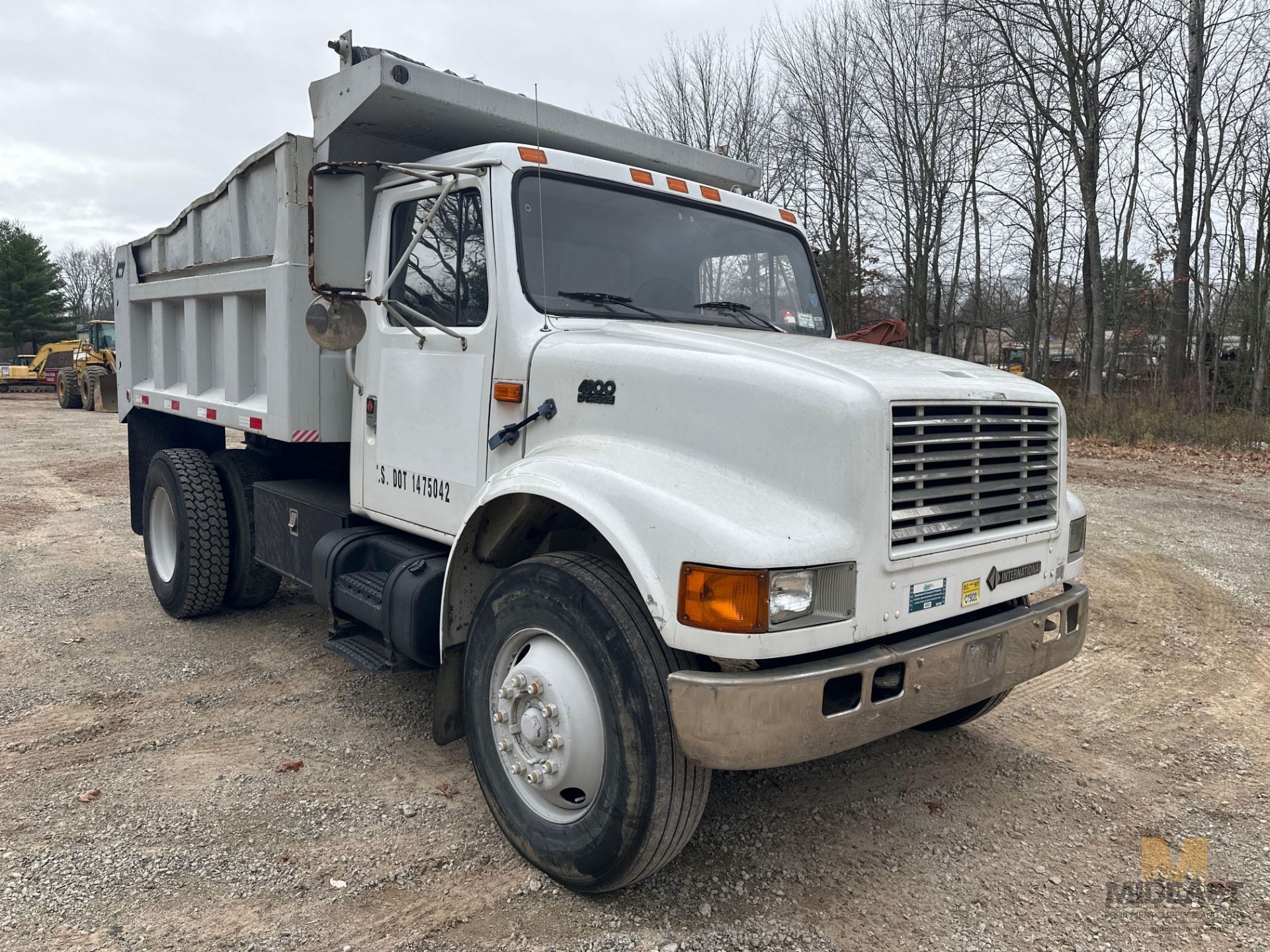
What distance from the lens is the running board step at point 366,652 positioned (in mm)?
4016

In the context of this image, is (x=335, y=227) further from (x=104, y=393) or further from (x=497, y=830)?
(x=104, y=393)

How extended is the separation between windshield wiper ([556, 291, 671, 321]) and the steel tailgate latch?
505 mm

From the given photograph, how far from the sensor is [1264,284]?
67.5ft

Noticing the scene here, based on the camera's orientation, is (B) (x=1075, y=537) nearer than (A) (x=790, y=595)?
No

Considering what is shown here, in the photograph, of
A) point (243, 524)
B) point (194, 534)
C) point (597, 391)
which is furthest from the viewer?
point (243, 524)

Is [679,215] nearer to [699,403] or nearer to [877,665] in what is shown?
[699,403]

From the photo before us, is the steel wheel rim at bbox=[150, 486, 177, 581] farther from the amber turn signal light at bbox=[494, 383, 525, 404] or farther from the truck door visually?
the amber turn signal light at bbox=[494, 383, 525, 404]

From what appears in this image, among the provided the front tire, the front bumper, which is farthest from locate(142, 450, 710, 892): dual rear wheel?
the front bumper

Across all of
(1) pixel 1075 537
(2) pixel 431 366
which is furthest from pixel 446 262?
(1) pixel 1075 537

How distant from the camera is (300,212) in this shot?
4.66 metres

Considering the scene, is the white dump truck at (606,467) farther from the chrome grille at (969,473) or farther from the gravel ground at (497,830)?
the gravel ground at (497,830)

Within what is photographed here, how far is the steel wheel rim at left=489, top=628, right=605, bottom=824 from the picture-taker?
2.97 meters

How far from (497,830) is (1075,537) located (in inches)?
99.3

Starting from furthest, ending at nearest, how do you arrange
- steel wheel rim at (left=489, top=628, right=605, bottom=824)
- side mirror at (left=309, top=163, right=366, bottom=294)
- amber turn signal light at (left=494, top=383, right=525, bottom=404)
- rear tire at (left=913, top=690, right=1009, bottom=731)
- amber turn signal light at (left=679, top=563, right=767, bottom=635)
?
rear tire at (left=913, top=690, right=1009, bottom=731)
side mirror at (left=309, top=163, right=366, bottom=294)
amber turn signal light at (left=494, top=383, right=525, bottom=404)
steel wheel rim at (left=489, top=628, right=605, bottom=824)
amber turn signal light at (left=679, top=563, right=767, bottom=635)
